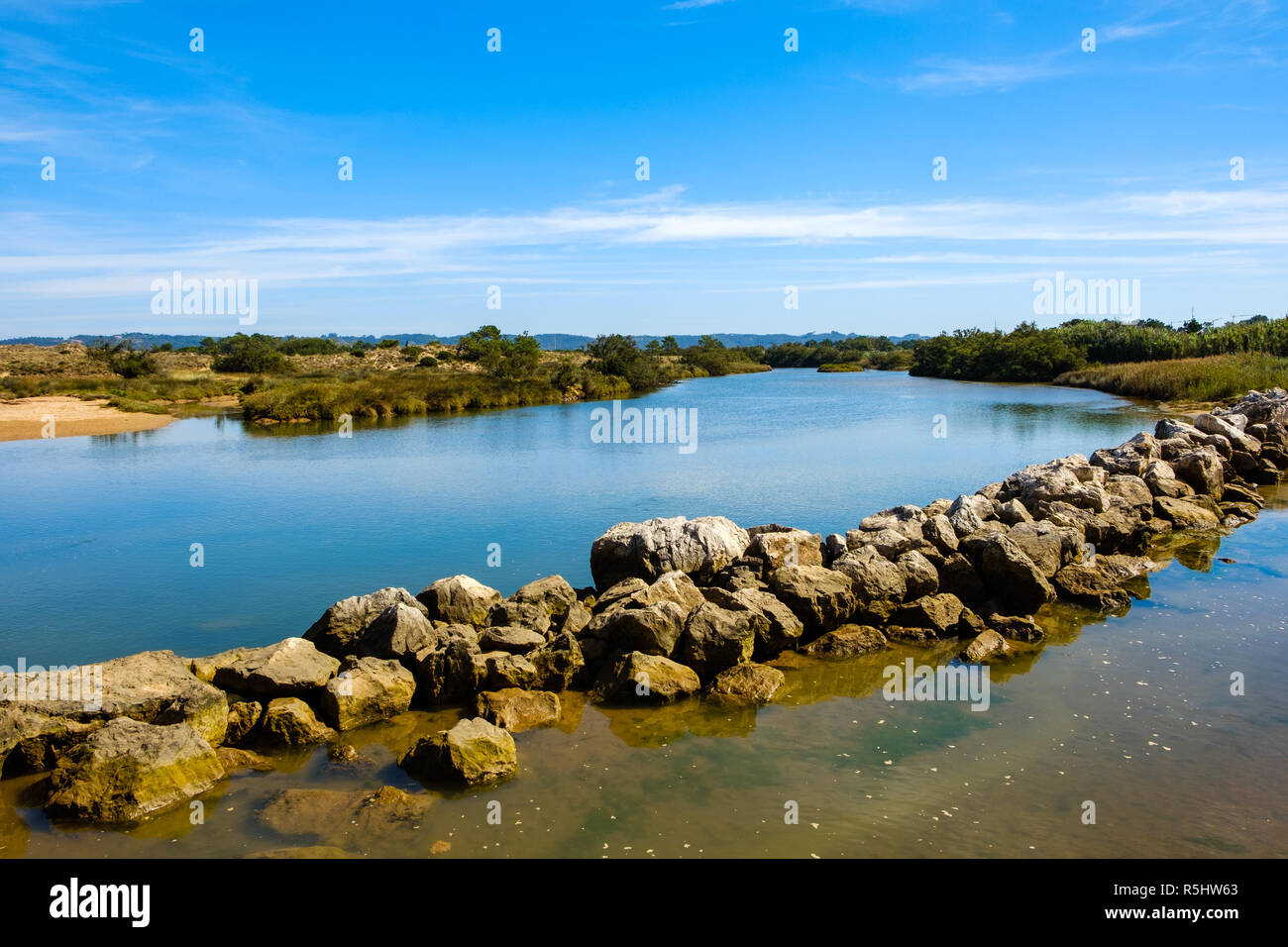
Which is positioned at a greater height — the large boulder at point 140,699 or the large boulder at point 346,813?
the large boulder at point 140,699

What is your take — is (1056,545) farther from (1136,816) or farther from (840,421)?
(840,421)

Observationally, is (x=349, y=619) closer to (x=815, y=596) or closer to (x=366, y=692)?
(x=366, y=692)

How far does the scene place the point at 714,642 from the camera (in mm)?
8883

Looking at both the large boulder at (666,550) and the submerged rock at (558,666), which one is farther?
the large boulder at (666,550)

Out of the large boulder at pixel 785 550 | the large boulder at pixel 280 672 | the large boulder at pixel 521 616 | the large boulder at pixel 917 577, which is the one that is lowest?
the large boulder at pixel 280 672

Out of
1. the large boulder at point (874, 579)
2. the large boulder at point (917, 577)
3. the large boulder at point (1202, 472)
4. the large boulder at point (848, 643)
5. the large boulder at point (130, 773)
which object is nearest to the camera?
the large boulder at point (130, 773)

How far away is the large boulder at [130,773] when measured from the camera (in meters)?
6.39

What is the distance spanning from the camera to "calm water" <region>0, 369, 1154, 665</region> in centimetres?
1157

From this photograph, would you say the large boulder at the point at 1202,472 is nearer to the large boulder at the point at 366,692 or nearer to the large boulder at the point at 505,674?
the large boulder at the point at 505,674

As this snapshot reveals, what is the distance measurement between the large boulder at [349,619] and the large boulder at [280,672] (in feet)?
2.07

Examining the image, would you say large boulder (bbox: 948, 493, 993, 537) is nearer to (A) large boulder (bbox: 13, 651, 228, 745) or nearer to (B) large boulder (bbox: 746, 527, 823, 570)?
(B) large boulder (bbox: 746, 527, 823, 570)

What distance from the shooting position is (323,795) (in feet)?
21.7

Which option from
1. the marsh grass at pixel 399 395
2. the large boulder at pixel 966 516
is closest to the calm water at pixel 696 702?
the large boulder at pixel 966 516

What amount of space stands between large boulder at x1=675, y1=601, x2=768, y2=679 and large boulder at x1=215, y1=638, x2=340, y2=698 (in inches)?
146
